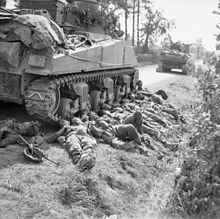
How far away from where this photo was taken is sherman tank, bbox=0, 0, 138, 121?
7375mm

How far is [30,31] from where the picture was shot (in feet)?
24.1

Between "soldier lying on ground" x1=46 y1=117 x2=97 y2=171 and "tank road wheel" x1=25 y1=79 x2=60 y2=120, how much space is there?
475 mm

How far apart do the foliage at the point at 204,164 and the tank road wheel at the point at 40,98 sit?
3.79 metres

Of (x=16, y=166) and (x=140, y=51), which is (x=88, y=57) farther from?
(x=140, y=51)

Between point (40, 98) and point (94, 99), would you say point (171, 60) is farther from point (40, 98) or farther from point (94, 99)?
point (40, 98)

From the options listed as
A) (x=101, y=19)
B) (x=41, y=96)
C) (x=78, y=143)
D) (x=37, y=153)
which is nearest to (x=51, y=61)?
(x=41, y=96)

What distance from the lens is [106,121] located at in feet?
Result: 28.8

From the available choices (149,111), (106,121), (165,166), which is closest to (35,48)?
(106,121)

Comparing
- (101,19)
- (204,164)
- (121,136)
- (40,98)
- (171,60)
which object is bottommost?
(121,136)

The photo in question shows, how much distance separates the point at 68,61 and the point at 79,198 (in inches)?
148

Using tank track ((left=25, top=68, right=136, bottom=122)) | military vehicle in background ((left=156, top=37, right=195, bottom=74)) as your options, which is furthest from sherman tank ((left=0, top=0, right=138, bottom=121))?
military vehicle in background ((left=156, top=37, right=195, bottom=74))

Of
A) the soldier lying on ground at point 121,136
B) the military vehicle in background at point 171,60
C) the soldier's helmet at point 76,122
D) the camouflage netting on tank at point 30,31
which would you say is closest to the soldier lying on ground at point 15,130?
the soldier's helmet at point 76,122

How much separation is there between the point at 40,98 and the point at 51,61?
753mm

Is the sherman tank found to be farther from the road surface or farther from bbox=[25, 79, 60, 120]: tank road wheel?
the road surface
